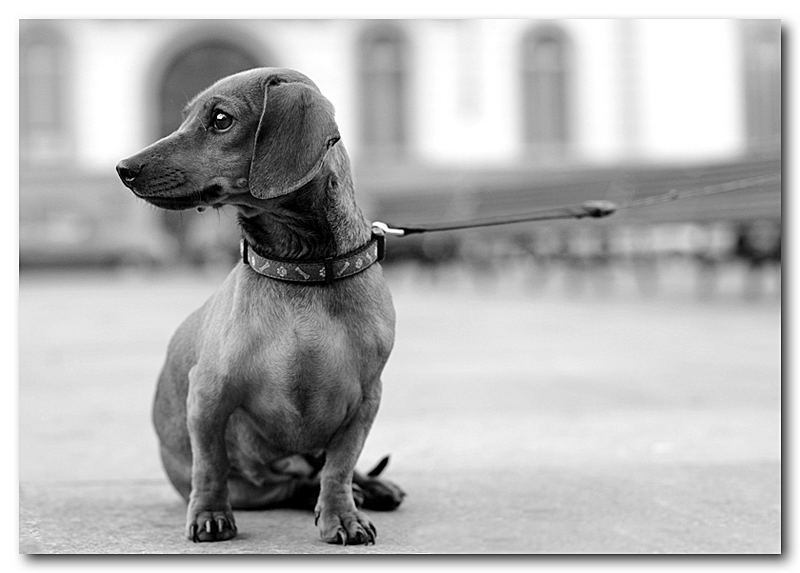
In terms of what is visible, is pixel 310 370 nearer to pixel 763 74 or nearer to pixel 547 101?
pixel 763 74

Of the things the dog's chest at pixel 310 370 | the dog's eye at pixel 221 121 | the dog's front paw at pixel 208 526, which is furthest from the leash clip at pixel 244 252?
the dog's front paw at pixel 208 526

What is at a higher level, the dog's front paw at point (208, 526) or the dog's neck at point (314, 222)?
the dog's neck at point (314, 222)

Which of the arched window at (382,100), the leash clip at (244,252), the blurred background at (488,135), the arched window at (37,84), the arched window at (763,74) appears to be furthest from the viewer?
the arched window at (382,100)

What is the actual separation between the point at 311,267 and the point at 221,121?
12.2 inches

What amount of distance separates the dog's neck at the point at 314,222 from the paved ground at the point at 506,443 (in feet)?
1.86

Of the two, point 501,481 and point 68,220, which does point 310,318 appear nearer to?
point 501,481

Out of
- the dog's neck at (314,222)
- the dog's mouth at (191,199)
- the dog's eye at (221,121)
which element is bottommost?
the dog's neck at (314,222)

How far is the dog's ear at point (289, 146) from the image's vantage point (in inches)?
77.4

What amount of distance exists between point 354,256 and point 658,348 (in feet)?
13.8

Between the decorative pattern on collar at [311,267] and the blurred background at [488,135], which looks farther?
the blurred background at [488,135]

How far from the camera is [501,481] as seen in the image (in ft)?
9.30

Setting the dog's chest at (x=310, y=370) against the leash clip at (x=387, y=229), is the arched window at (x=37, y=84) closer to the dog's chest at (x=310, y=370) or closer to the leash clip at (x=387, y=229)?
the leash clip at (x=387, y=229)

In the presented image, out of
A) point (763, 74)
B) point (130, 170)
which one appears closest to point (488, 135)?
point (763, 74)

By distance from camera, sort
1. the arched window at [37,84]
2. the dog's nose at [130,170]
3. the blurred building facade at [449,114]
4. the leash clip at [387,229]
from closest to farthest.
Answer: the dog's nose at [130,170] → the leash clip at [387,229] → the arched window at [37,84] → the blurred building facade at [449,114]
